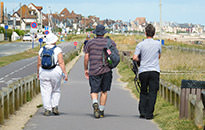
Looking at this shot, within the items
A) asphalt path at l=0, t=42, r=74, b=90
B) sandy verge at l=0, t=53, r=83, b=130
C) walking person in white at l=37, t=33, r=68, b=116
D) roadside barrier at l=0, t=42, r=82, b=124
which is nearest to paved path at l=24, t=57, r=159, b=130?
sandy verge at l=0, t=53, r=83, b=130

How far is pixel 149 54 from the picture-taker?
348 inches

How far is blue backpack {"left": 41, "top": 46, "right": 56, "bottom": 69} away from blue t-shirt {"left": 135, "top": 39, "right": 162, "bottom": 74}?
163 cm

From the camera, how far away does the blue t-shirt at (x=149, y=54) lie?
28.9 feet

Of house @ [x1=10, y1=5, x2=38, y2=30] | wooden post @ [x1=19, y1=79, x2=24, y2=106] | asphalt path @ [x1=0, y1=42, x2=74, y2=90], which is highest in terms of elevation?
house @ [x1=10, y1=5, x2=38, y2=30]

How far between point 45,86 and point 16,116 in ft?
2.88

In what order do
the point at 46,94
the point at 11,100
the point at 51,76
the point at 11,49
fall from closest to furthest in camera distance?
the point at 51,76, the point at 46,94, the point at 11,100, the point at 11,49

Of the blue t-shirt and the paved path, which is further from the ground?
the blue t-shirt

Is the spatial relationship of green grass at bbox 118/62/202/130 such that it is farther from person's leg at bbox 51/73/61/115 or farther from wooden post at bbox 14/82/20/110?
wooden post at bbox 14/82/20/110

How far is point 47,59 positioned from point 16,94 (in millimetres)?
1623

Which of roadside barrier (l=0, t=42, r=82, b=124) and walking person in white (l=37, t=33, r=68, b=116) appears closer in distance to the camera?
roadside barrier (l=0, t=42, r=82, b=124)

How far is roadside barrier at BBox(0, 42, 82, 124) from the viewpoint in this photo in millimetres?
8648

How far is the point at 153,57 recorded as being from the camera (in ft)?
29.0

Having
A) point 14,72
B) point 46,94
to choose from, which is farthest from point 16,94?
point 14,72

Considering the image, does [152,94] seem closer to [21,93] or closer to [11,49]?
[21,93]
